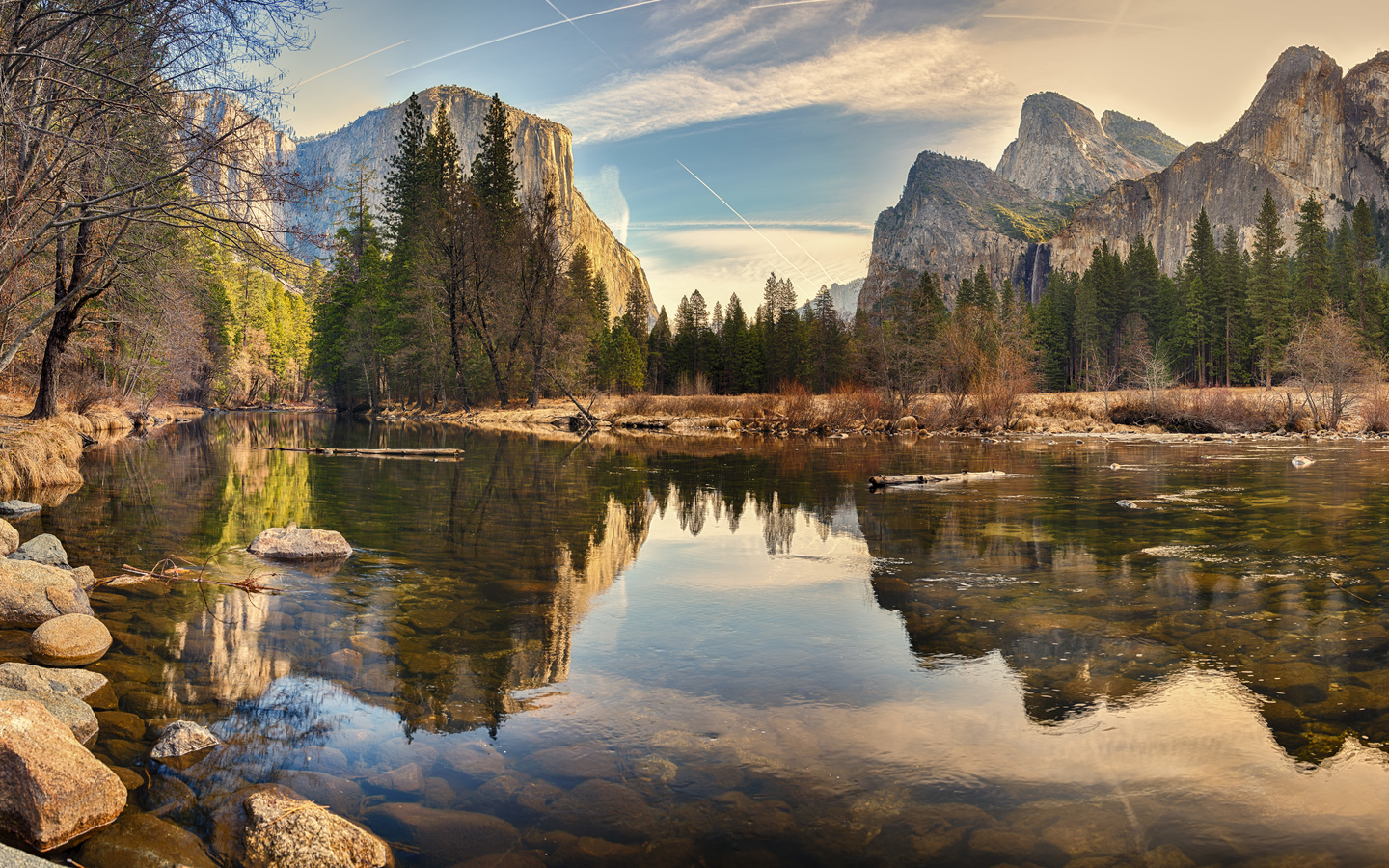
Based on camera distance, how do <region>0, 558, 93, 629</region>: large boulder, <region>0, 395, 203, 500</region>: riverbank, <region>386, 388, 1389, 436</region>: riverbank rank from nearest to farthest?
<region>0, 558, 93, 629</region>: large boulder < <region>0, 395, 203, 500</region>: riverbank < <region>386, 388, 1389, 436</region>: riverbank

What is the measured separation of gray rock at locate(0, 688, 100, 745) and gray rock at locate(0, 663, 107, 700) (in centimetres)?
13

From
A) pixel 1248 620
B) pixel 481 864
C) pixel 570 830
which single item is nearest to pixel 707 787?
pixel 570 830

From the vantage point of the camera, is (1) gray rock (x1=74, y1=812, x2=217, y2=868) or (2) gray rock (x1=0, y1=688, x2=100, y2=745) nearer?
(1) gray rock (x1=74, y1=812, x2=217, y2=868)

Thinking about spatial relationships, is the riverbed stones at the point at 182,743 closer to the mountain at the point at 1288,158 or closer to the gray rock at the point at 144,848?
the gray rock at the point at 144,848

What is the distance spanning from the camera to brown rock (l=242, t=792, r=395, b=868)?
10.7ft

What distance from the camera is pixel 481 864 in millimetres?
3279

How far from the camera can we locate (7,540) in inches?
315

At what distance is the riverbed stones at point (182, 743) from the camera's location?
4160 mm

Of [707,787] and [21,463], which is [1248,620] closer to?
[707,787]

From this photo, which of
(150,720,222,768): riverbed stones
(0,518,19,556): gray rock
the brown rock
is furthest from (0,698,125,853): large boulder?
(0,518,19,556): gray rock

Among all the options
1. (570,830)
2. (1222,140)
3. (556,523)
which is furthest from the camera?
(1222,140)

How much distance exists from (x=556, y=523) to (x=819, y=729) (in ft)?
24.9

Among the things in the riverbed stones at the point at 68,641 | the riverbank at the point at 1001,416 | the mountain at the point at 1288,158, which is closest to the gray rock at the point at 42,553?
the riverbed stones at the point at 68,641

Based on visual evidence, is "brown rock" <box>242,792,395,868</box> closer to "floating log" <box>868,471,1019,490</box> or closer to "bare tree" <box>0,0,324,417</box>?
"bare tree" <box>0,0,324,417</box>
